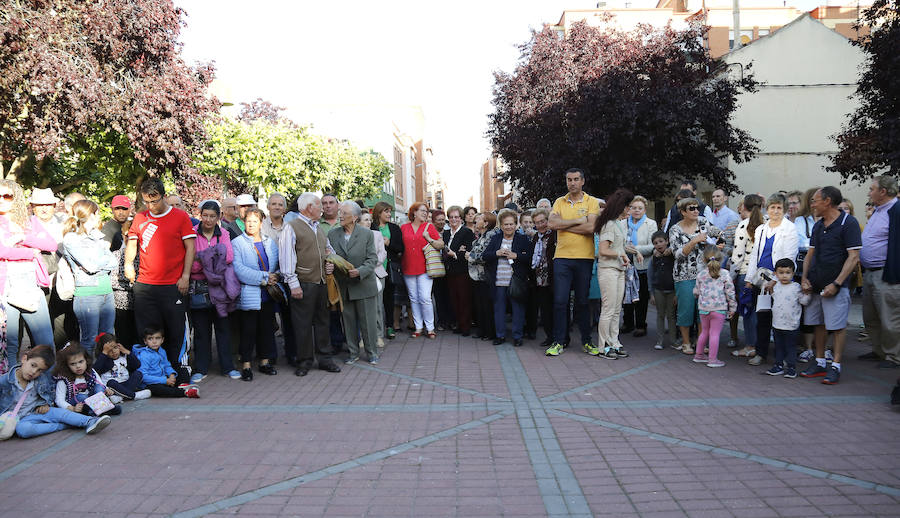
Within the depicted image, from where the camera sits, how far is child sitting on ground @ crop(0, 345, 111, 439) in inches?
198

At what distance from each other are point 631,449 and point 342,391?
303cm

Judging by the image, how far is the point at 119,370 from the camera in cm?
609

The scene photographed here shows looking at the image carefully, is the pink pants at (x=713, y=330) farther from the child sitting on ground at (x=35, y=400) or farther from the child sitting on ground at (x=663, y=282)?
the child sitting on ground at (x=35, y=400)

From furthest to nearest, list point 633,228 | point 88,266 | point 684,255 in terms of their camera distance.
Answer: point 633,228 < point 684,255 < point 88,266

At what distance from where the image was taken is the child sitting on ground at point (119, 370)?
5957 millimetres

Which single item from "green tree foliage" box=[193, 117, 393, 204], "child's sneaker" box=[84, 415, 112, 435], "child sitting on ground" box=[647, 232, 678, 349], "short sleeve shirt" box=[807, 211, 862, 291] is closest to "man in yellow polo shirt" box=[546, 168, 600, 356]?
"child sitting on ground" box=[647, 232, 678, 349]

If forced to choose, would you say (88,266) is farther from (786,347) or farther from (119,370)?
(786,347)

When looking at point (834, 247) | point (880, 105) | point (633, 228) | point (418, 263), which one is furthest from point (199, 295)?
point (880, 105)

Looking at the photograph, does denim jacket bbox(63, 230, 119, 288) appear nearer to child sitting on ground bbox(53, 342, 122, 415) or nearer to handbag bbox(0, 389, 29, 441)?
child sitting on ground bbox(53, 342, 122, 415)

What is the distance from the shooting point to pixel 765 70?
21.9 meters

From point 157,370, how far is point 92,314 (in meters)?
1.01

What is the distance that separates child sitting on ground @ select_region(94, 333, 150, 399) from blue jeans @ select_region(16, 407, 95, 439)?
76cm

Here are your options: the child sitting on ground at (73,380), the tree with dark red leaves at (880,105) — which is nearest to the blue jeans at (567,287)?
the child sitting on ground at (73,380)

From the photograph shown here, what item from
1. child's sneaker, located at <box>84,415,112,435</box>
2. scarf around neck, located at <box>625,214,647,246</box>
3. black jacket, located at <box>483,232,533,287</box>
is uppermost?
scarf around neck, located at <box>625,214,647,246</box>
